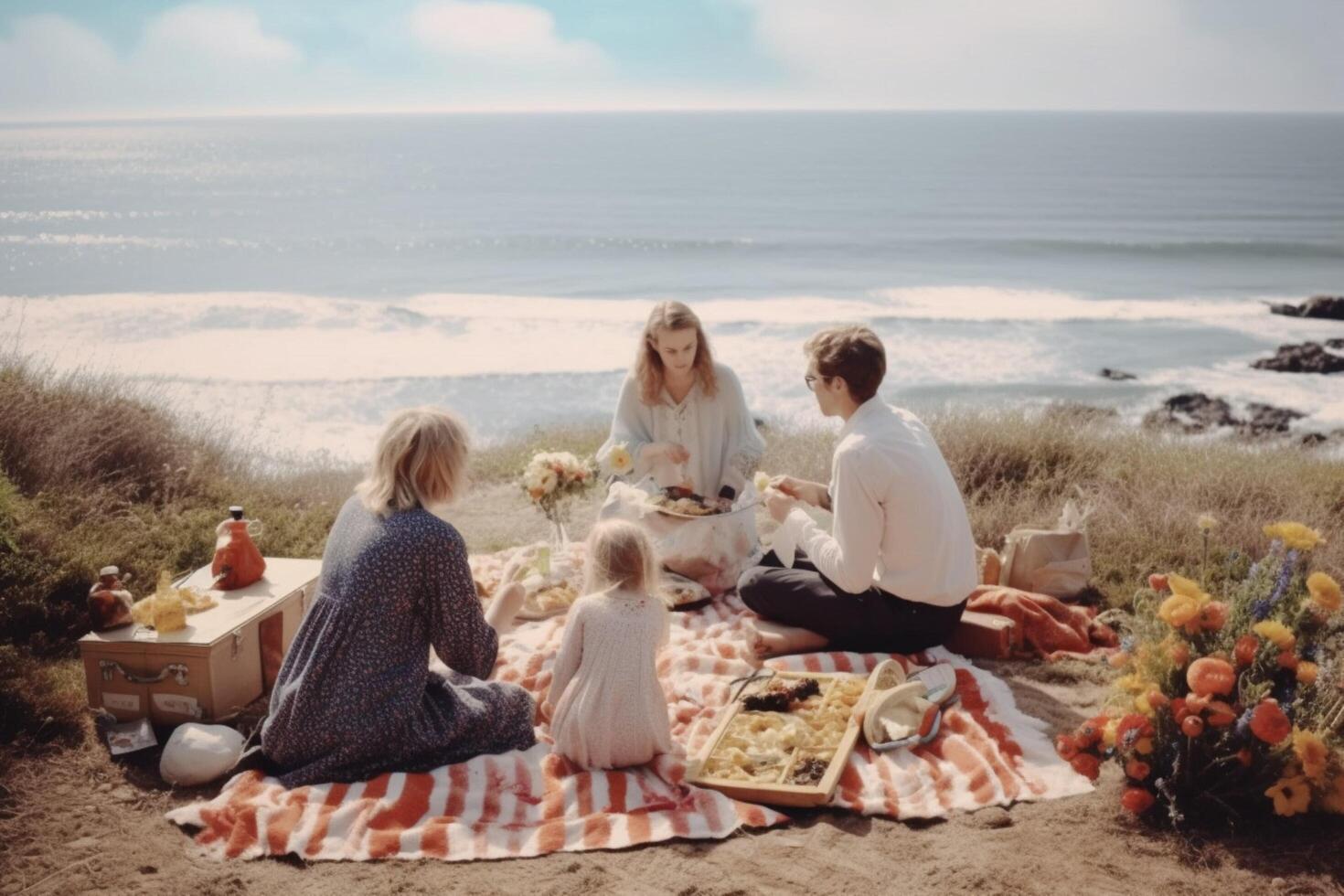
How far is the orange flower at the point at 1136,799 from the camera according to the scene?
12.6 feet

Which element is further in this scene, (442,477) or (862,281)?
(862,281)

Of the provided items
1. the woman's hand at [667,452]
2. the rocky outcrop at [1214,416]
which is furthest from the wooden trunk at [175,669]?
the rocky outcrop at [1214,416]

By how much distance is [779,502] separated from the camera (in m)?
5.43

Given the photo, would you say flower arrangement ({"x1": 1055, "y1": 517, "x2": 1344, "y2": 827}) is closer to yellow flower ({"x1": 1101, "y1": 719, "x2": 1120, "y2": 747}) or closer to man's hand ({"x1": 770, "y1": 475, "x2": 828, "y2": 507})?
yellow flower ({"x1": 1101, "y1": 719, "x2": 1120, "y2": 747})

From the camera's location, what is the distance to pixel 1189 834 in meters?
3.79

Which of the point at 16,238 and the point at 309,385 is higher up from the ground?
the point at 16,238

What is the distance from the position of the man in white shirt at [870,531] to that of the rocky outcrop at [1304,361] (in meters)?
18.3

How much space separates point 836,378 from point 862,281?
92.9 ft

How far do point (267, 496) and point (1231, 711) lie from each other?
22.6 feet

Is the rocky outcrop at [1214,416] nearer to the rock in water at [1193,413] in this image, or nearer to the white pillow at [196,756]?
the rock in water at [1193,413]

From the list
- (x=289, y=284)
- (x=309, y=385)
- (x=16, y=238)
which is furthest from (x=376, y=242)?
(x=309, y=385)

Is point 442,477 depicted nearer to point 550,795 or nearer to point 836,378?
point 550,795

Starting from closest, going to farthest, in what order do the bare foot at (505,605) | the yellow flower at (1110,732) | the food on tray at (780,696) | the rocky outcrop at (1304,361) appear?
the yellow flower at (1110,732) → the bare foot at (505,605) → the food on tray at (780,696) → the rocky outcrop at (1304,361)

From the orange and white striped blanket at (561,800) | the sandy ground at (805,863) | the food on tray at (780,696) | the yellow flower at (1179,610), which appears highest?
the yellow flower at (1179,610)
